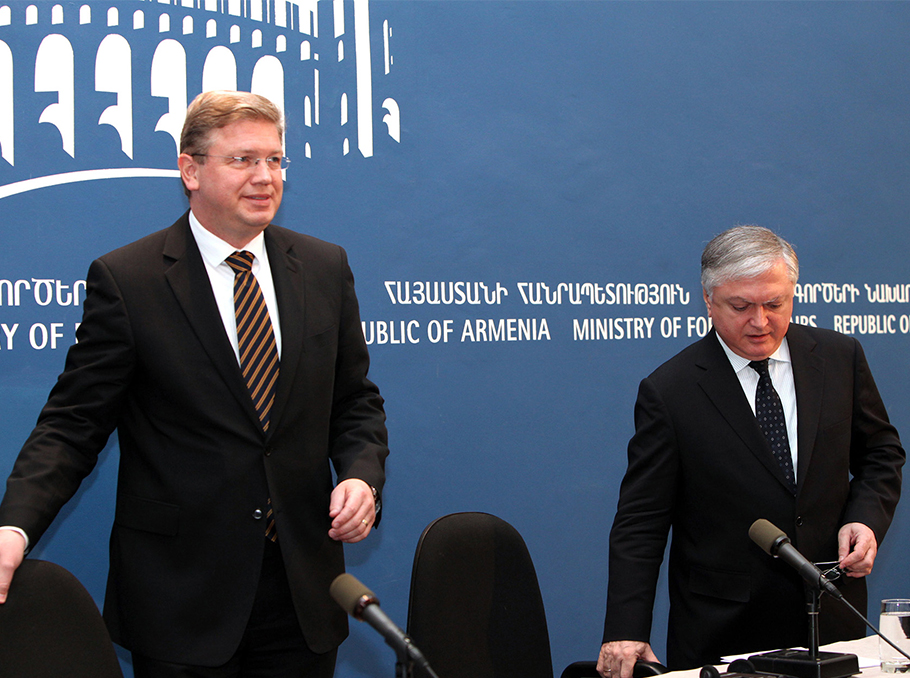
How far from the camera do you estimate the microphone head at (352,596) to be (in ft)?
4.15

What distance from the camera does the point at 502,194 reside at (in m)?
3.36

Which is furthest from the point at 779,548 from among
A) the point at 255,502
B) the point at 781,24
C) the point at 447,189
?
the point at 781,24

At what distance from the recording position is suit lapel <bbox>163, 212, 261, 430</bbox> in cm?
Result: 200

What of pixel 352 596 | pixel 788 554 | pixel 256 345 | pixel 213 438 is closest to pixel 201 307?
pixel 256 345

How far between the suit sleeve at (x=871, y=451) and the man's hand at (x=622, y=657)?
0.65m

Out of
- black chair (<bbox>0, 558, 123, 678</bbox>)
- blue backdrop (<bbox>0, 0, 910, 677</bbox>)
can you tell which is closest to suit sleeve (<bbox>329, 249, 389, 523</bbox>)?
black chair (<bbox>0, 558, 123, 678</bbox>)

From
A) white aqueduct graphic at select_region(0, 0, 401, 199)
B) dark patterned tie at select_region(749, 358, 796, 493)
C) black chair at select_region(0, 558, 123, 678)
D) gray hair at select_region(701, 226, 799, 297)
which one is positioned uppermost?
white aqueduct graphic at select_region(0, 0, 401, 199)

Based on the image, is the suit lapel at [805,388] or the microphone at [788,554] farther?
the suit lapel at [805,388]

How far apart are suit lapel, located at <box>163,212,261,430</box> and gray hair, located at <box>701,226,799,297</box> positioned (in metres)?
1.22

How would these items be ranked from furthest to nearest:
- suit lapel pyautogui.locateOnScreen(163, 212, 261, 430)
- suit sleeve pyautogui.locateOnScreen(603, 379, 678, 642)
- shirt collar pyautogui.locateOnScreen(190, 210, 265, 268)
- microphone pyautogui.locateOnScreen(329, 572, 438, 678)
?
suit sleeve pyautogui.locateOnScreen(603, 379, 678, 642) < shirt collar pyautogui.locateOnScreen(190, 210, 265, 268) < suit lapel pyautogui.locateOnScreen(163, 212, 261, 430) < microphone pyautogui.locateOnScreen(329, 572, 438, 678)

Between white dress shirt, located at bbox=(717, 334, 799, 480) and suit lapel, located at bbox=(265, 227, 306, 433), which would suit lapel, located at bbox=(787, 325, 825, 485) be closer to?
white dress shirt, located at bbox=(717, 334, 799, 480)

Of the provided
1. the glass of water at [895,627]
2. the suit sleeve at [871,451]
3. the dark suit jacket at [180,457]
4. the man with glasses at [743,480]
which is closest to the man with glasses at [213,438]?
the dark suit jacket at [180,457]

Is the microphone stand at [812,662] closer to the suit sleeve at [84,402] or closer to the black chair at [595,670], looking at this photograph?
the black chair at [595,670]

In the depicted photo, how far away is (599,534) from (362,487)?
173 cm
